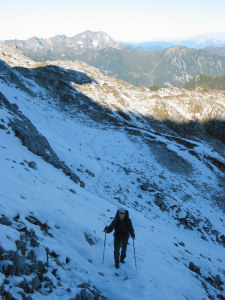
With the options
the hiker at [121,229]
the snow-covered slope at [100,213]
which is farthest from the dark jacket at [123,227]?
the snow-covered slope at [100,213]

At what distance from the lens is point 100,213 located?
15.0 m

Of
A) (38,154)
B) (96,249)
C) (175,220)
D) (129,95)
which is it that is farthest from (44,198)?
(129,95)

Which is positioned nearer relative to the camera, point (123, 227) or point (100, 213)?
point (123, 227)

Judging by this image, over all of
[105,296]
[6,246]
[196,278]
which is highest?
[6,246]

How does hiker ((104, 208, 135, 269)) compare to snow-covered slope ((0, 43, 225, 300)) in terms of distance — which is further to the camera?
hiker ((104, 208, 135, 269))

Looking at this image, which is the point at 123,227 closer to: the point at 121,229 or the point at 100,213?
the point at 121,229

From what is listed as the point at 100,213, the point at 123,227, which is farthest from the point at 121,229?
the point at 100,213

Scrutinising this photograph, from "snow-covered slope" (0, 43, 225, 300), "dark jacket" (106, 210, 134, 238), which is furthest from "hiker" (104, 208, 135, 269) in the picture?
"snow-covered slope" (0, 43, 225, 300)

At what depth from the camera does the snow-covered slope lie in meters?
7.16

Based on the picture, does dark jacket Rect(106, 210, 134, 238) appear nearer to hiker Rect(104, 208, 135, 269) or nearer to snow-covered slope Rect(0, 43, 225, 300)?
hiker Rect(104, 208, 135, 269)

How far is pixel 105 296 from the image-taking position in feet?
23.9

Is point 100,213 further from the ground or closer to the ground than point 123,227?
closer to the ground

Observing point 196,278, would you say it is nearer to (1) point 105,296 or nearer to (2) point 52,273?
(1) point 105,296

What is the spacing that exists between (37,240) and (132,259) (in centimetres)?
470
